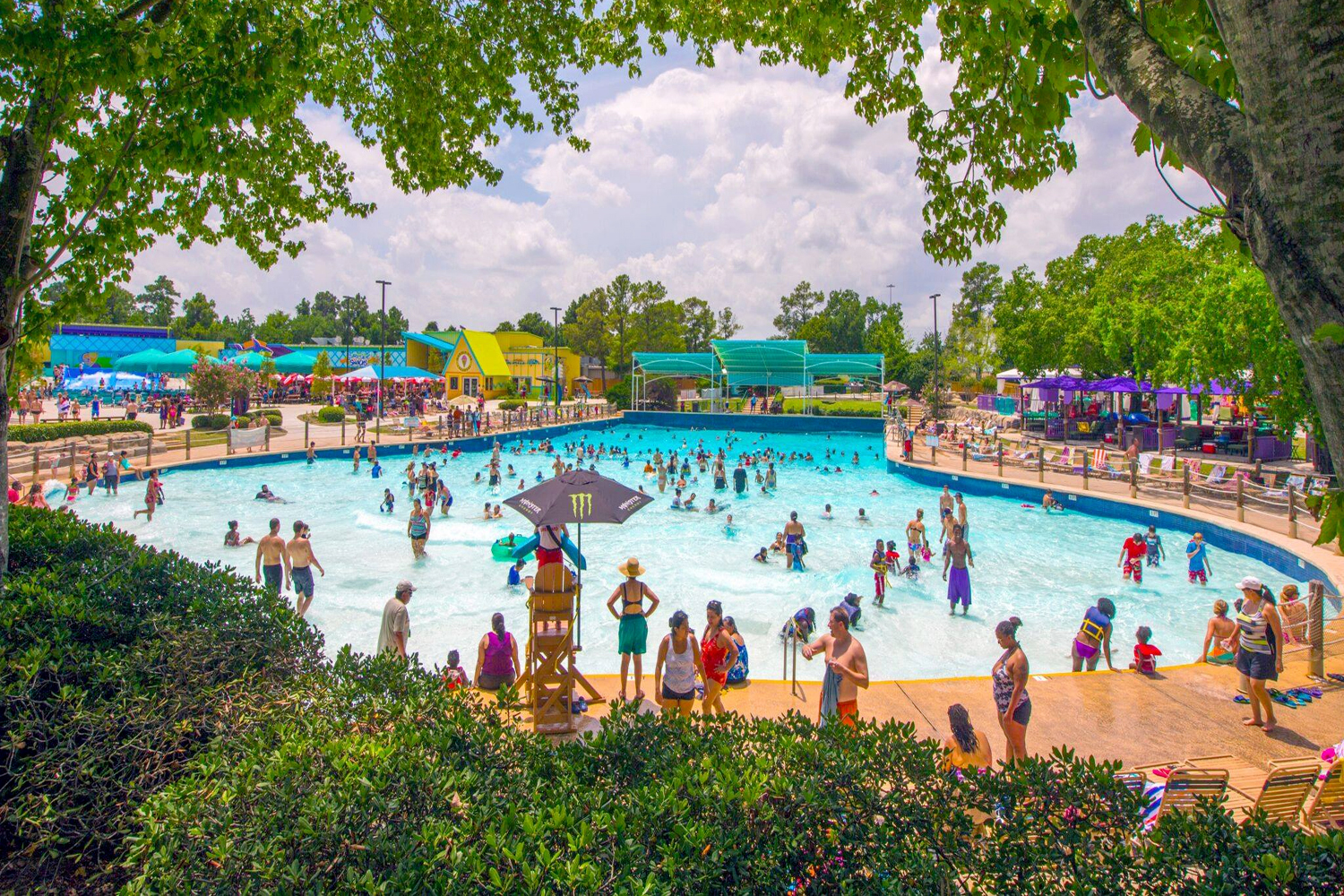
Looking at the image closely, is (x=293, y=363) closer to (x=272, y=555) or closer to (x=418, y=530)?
(x=418, y=530)

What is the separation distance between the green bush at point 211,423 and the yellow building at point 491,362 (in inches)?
939

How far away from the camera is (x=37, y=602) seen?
15.1 feet

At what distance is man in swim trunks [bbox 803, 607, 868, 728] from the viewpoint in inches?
221

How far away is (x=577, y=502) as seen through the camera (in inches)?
305

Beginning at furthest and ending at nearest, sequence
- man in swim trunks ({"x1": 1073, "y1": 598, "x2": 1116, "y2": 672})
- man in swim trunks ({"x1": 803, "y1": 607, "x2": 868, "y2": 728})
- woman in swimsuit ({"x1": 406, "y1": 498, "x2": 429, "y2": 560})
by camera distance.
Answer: woman in swimsuit ({"x1": 406, "y1": 498, "x2": 429, "y2": 560})
man in swim trunks ({"x1": 1073, "y1": 598, "x2": 1116, "y2": 672})
man in swim trunks ({"x1": 803, "y1": 607, "x2": 868, "y2": 728})

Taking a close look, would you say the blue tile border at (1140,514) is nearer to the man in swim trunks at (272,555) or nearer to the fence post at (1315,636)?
the fence post at (1315,636)

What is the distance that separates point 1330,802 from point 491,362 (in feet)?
188

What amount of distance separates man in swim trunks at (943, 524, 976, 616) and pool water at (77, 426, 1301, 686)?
35cm

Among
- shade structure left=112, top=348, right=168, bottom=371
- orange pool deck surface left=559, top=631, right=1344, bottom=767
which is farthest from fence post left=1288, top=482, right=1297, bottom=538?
shade structure left=112, top=348, right=168, bottom=371

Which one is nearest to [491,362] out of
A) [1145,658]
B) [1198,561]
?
[1198,561]

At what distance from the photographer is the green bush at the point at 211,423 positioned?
106ft

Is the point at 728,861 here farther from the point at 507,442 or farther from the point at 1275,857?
the point at 507,442

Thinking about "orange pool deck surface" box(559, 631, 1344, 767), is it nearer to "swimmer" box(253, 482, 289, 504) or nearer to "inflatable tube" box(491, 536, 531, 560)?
"inflatable tube" box(491, 536, 531, 560)

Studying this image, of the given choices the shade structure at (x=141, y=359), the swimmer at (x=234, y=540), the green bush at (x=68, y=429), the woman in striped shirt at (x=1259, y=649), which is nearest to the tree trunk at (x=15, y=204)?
the woman in striped shirt at (x=1259, y=649)
